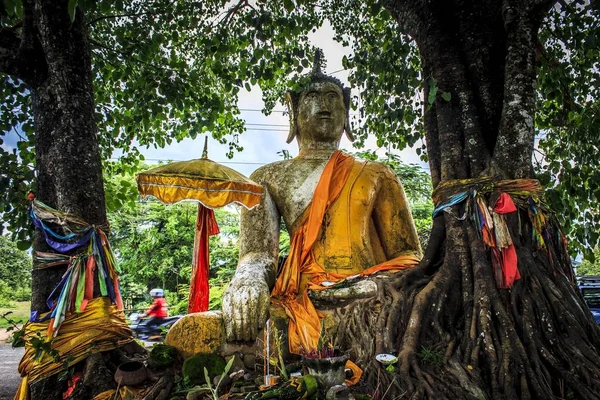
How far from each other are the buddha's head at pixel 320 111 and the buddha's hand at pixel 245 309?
1688 mm

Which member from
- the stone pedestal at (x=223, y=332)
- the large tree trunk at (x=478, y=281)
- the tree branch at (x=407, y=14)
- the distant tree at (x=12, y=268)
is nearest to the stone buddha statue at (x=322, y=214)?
the stone pedestal at (x=223, y=332)

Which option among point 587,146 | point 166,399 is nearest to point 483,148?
point 587,146

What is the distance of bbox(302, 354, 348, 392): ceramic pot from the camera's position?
7.34 feet

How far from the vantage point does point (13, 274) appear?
64.5 ft

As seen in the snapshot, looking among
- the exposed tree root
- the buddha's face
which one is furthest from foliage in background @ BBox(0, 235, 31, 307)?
the exposed tree root

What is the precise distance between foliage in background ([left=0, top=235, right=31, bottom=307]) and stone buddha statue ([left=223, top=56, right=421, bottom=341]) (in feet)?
61.9

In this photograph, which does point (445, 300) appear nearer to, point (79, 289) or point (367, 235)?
point (367, 235)

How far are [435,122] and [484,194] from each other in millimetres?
819

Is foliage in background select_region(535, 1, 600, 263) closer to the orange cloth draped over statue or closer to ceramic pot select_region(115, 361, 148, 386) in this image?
the orange cloth draped over statue

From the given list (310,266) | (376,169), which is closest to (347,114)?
(376,169)

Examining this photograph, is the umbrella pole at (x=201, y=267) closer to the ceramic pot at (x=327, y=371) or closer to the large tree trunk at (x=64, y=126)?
the large tree trunk at (x=64, y=126)

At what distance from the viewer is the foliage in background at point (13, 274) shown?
18.9 meters

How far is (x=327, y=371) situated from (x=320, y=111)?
2.55 meters

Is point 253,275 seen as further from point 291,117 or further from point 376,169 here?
point 291,117
